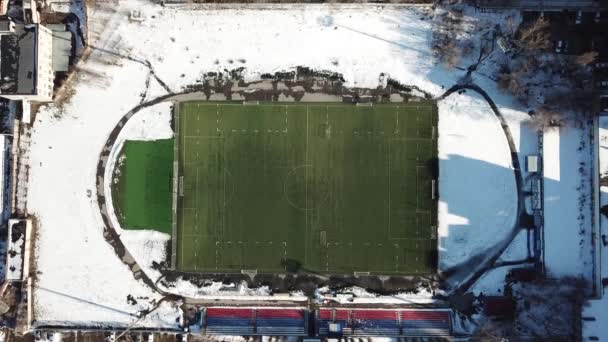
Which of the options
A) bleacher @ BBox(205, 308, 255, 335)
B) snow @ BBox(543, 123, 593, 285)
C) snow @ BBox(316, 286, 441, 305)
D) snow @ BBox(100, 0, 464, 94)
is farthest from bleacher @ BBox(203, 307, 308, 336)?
snow @ BBox(543, 123, 593, 285)

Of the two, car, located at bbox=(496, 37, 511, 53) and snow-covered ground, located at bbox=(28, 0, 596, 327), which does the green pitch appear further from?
car, located at bbox=(496, 37, 511, 53)

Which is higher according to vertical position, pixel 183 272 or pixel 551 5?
pixel 551 5

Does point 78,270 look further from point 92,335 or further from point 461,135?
point 461,135

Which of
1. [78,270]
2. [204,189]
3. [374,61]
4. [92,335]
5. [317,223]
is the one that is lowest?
[92,335]

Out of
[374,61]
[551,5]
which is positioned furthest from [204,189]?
[551,5]

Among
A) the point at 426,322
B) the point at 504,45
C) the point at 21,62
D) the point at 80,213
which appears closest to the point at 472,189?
the point at 426,322
